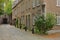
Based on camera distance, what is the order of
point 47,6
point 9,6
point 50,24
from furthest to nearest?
point 9,6 → point 47,6 → point 50,24

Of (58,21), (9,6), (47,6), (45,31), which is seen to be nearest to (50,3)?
(47,6)

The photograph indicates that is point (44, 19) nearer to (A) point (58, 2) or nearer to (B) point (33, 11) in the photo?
(A) point (58, 2)

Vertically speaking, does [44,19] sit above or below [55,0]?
below

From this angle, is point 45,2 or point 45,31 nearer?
point 45,31

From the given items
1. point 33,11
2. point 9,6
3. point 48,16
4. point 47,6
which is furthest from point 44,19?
point 9,6

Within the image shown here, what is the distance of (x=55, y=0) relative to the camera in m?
32.7

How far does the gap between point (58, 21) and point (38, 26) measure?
418cm

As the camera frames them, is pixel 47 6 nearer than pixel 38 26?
No

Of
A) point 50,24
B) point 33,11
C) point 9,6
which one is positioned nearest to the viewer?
point 50,24

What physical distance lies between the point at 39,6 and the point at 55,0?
3121 mm

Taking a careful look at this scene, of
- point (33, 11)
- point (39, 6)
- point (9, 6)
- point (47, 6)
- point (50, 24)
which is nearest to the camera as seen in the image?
point (50, 24)

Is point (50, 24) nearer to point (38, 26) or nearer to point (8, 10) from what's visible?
point (38, 26)

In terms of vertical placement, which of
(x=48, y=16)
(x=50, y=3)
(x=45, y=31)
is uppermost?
(x=50, y=3)

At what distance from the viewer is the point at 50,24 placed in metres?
29.1
